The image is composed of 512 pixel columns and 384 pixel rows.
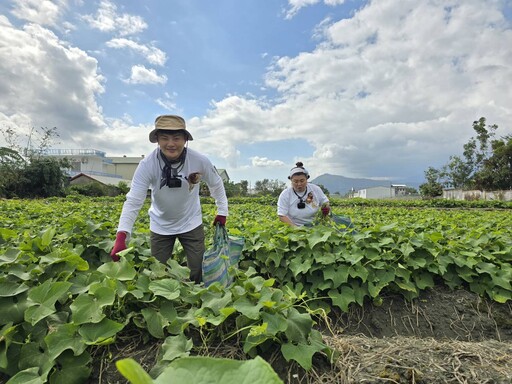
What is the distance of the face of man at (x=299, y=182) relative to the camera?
5.15 metres

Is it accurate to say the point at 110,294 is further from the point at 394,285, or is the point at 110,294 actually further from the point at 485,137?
the point at 485,137

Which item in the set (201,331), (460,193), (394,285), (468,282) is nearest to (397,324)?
(394,285)

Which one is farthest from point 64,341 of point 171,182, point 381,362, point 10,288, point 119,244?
point 171,182

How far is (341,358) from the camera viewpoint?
1.85 metres

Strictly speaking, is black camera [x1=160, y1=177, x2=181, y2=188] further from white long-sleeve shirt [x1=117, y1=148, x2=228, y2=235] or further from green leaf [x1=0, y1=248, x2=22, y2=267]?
green leaf [x1=0, y1=248, x2=22, y2=267]

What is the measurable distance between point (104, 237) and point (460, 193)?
48419 millimetres

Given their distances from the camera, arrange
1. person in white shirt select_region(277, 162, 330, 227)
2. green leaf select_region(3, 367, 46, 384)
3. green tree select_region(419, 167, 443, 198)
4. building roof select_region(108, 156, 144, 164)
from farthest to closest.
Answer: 1. building roof select_region(108, 156, 144, 164)
2. green tree select_region(419, 167, 443, 198)
3. person in white shirt select_region(277, 162, 330, 227)
4. green leaf select_region(3, 367, 46, 384)

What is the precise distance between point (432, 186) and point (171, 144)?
182 ft

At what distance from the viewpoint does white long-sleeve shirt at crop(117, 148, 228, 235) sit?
329 cm

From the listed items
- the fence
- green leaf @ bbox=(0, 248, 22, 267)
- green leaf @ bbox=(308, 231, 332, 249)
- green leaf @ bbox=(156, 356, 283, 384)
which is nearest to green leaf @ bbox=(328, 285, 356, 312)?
green leaf @ bbox=(308, 231, 332, 249)

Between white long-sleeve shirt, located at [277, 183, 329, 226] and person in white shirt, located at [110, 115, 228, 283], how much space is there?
1633mm

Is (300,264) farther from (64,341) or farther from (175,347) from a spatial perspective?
(64,341)

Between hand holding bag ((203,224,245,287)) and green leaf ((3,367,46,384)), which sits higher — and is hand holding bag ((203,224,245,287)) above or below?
above

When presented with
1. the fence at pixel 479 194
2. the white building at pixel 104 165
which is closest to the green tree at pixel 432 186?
the fence at pixel 479 194
